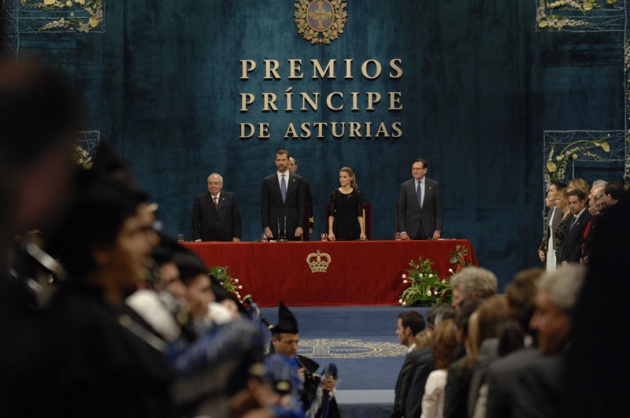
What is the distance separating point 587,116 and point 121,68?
7.24 meters

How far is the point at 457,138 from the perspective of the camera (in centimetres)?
1661

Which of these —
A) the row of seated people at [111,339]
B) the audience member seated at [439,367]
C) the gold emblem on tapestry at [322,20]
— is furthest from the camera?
the gold emblem on tapestry at [322,20]

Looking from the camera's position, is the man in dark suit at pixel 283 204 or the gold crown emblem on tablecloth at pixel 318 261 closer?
the gold crown emblem on tablecloth at pixel 318 261

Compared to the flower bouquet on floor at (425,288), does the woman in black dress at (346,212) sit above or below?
above

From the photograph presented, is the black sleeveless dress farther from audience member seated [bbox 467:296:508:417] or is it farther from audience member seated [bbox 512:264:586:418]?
audience member seated [bbox 512:264:586:418]

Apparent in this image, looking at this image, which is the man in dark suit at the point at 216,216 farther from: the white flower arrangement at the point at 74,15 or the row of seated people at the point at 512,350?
the row of seated people at the point at 512,350

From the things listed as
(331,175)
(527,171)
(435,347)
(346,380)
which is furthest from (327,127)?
(435,347)

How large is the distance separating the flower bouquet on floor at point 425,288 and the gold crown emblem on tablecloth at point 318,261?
106cm

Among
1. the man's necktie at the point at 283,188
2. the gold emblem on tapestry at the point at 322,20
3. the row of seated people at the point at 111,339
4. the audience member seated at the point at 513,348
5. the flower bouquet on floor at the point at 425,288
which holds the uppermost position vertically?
the gold emblem on tapestry at the point at 322,20

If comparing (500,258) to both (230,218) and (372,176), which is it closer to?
(372,176)

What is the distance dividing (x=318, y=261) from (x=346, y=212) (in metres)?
0.86

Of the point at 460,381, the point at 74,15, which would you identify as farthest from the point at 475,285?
the point at 74,15

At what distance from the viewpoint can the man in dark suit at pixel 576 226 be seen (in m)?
10.7

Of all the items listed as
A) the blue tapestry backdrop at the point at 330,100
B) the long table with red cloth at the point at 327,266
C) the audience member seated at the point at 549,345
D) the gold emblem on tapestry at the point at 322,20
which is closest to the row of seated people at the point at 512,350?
the audience member seated at the point at 549,345
